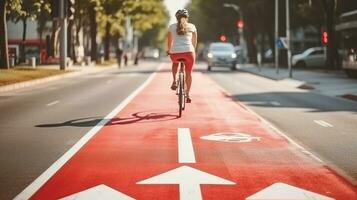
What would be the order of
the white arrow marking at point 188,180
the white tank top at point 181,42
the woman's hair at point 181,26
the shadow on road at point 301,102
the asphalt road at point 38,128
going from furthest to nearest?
the shadow on road at point 301,102 → the white tank top at point 181,42 → the woman's hair at point 181,26 → the asphalt road at point 38,128 → the white arrow marking at point 188,180

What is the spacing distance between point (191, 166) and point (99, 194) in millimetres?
1744

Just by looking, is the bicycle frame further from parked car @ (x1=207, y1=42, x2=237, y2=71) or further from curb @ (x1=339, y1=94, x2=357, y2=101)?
parked car @ (x1=207, y1=42, x2=237, y2=71)

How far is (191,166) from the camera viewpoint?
7.69 m

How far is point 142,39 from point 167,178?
5263 inches

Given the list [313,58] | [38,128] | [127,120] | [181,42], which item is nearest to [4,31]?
[127,120]

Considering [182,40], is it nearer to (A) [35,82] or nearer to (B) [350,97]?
(B) [350,97]

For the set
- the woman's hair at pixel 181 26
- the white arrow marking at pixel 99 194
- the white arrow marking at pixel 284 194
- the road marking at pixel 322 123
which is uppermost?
the woman's hair at pixel 181 26

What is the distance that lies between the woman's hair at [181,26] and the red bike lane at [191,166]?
1.80 metres

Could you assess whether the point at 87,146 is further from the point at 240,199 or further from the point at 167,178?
the point at 240,199

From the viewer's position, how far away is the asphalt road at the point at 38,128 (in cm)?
744

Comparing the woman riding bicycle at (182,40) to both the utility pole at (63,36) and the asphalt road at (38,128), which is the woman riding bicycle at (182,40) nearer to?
the asphalt road at (38,128)

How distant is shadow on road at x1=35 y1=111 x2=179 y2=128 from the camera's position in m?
12.1

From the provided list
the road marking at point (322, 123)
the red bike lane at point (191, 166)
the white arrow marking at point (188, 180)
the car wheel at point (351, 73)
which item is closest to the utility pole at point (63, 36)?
the car wheel at point (351, 73)

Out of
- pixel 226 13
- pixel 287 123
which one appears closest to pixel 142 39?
pixel 226 13
